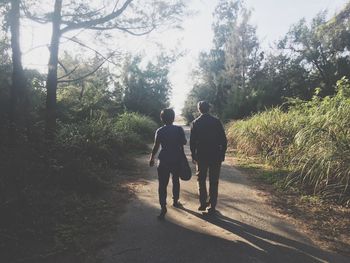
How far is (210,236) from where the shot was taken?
486cm

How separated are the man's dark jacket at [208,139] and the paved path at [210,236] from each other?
94 centimetres

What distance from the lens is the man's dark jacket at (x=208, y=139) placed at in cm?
585

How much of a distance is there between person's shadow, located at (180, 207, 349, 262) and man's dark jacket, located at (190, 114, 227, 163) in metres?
0.97

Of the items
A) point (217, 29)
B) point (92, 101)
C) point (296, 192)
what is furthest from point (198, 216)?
point (217, 29)

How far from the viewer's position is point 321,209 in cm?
611

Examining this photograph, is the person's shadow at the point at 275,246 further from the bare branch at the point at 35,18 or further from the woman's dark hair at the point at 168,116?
the bare branch at the point at 35,18

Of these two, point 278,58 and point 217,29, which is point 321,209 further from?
point 217,29

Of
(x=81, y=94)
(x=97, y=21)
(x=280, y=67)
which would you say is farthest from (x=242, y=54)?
(x=97, y=21)

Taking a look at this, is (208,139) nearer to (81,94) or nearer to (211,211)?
(211,211)

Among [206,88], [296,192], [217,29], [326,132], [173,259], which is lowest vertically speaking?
[173,259]

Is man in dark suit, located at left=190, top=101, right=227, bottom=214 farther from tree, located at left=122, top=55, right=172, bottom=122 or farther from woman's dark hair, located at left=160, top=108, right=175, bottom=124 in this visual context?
tree, located at left=122, top=55, right=172, bottom=122

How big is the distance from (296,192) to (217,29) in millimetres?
41607

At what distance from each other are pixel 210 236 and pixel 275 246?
833 millimetres

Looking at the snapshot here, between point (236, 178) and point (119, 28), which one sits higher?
point (119, 28)
